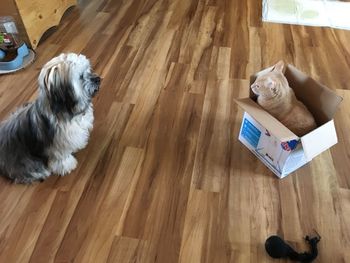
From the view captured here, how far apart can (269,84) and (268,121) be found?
0.58 feet

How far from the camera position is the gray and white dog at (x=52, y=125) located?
4.26 ft

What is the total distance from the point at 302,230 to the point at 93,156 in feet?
3.71

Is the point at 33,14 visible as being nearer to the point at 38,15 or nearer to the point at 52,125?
the point at 38,15

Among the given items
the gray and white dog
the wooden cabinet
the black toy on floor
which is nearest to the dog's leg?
the gray and white dog

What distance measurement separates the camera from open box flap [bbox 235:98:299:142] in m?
1.40

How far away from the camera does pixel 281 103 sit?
60.7 inches

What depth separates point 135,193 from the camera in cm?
157

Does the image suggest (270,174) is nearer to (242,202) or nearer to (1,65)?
(242,202)

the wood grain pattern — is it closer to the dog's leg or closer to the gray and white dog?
the gray and white dog

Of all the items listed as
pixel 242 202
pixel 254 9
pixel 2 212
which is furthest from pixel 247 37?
pixel 2 212

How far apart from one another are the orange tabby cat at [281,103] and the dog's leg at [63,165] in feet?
3.31

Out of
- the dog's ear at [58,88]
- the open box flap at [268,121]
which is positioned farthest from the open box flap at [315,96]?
the dog's ear at [58,88]

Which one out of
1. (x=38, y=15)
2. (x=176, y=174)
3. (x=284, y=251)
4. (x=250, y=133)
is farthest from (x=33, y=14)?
(x=284, y=251)

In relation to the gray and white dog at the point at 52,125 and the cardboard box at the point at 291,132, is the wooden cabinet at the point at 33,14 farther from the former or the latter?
the cardboard box at the point at 291,132
